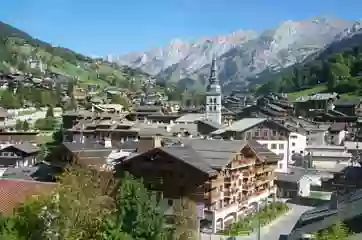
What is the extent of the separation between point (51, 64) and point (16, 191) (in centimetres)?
12244

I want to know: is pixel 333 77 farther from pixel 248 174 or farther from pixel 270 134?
pixel 248 174

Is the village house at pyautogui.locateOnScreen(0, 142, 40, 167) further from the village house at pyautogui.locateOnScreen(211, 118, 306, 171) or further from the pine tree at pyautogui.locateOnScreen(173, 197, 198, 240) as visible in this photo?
the pine tree at pyautogui.locateOnScreen(173, 197, 198, 240)

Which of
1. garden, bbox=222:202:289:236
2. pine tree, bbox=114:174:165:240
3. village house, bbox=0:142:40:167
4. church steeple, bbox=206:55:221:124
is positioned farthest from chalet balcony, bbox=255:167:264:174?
church steeple, bbox=206:55:221:124

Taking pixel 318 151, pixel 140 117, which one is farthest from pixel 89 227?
pixel 140 117

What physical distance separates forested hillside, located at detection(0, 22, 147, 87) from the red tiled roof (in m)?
96.7

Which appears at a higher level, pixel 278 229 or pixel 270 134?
pixel 270 134

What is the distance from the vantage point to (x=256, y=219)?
3184 centimetres

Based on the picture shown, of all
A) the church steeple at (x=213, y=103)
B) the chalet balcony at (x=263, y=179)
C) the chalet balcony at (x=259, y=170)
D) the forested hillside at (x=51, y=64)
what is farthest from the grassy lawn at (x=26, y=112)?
the chalet balcony at (x=259, y=170)

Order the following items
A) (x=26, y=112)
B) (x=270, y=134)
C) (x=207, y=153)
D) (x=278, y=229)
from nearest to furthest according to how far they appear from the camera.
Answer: (x=278, y=229) → (x=207, y=153) → (x=270, y=134) → (x=26, y=112)

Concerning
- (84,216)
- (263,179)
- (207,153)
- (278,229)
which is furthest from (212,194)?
(84,216)

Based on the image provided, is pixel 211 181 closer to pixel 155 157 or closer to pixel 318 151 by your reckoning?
pixel 155 157

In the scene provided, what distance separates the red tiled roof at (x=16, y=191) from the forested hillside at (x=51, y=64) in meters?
96.7

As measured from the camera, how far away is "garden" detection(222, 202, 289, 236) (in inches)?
A: 1153

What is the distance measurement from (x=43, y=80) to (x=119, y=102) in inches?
852
